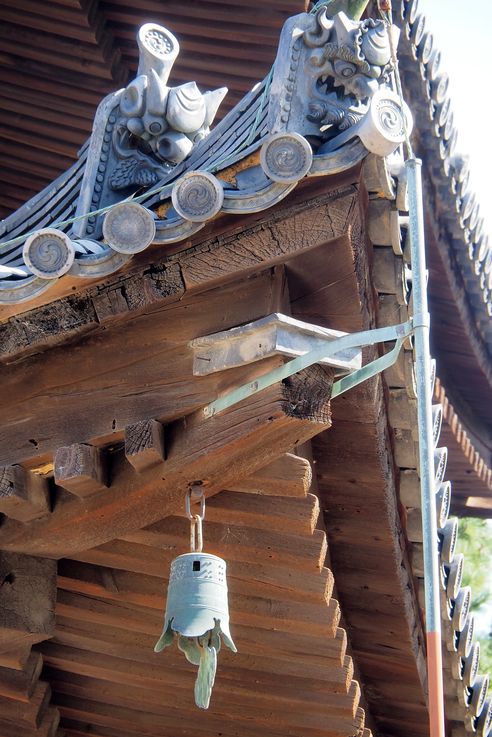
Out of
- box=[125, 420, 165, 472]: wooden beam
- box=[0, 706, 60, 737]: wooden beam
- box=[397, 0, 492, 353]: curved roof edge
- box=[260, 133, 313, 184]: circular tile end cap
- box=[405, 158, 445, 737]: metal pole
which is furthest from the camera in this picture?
box=[397, 0, 492, 353]: curved roof edge

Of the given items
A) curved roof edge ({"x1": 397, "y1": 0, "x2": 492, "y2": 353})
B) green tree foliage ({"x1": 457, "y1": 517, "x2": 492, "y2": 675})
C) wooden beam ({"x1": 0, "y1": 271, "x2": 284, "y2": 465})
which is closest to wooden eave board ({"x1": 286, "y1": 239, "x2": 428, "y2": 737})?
wooden beam ({"x1": 0, "y1": 271, "x2": 284, "y2": 465})

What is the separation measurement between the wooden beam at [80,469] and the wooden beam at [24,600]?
52 centimetres

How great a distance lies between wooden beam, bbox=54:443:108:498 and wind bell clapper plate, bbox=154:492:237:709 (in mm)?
368

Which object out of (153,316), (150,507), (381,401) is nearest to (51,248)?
(153,316)

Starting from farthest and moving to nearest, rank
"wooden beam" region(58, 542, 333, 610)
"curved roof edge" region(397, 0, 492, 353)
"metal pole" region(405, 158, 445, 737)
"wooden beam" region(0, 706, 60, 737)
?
1. "curved roof edge" region(397, 0, 492, 353)
2. "wooden beam" region(0, 706, 60, 737)
3. "wooden beam" region(58, 542, 333, 610)
4. "metal pole" region(405, 158, 445, 737)

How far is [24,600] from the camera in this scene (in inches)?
159

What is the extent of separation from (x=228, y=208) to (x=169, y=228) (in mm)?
179

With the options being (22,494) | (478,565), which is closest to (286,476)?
(22,494)

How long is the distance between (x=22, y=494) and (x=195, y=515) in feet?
1.78

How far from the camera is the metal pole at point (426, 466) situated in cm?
266

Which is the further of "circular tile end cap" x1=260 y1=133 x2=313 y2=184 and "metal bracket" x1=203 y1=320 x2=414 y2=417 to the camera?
"circular tile end cap" x1=260 y1=133 x2=313 y2=184

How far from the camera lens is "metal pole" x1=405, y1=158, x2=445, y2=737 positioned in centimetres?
266

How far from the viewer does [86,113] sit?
241 inches

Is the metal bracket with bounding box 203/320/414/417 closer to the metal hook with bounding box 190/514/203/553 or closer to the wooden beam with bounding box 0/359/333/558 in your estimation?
the wooden beam with bounding box 0/359/333/558
